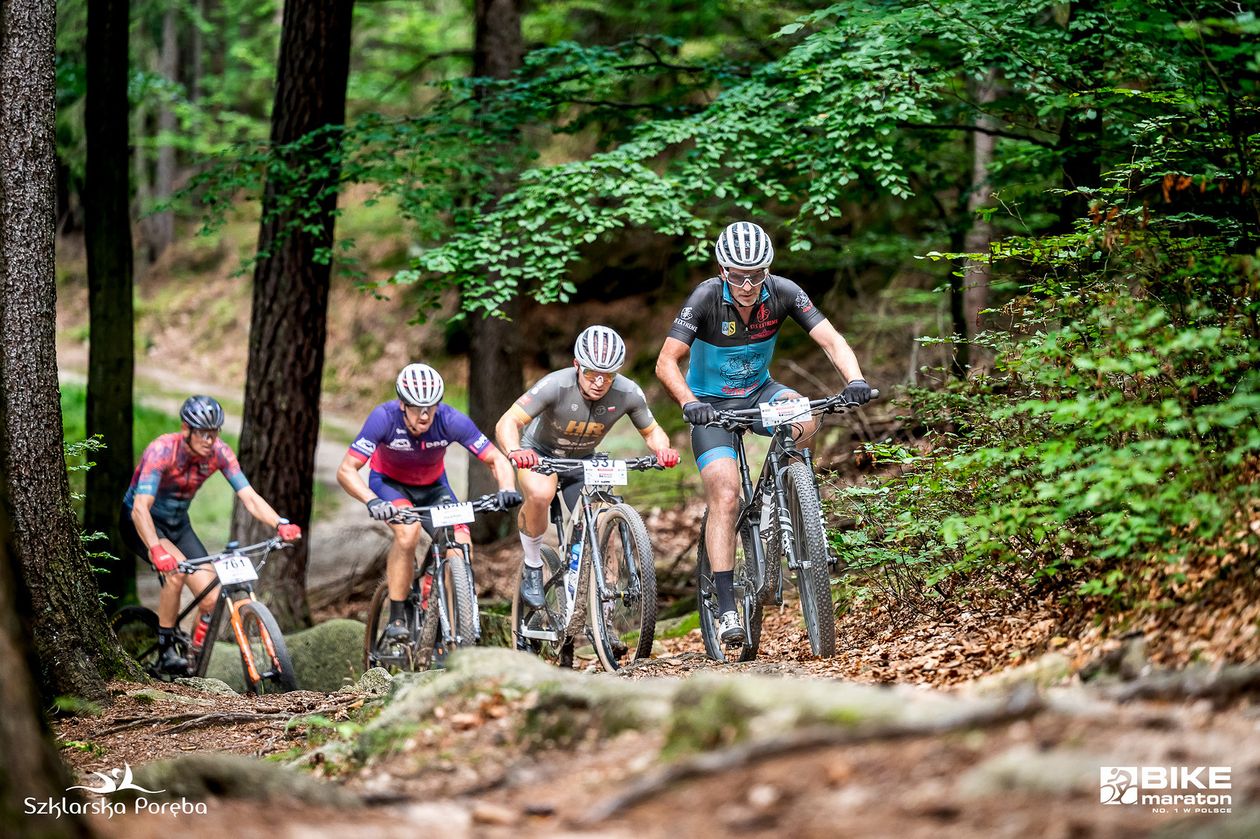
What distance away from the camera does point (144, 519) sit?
8.27 m

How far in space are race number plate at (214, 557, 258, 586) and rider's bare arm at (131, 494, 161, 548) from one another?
50 cm

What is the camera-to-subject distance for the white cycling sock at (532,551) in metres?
7.79

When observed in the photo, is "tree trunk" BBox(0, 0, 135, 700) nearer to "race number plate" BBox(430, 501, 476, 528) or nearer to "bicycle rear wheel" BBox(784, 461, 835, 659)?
"race number plate" BBox(430, 501, 476, 528)

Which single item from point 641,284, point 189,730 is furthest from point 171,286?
point 189,730

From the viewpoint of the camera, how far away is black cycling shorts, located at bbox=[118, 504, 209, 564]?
888 cm

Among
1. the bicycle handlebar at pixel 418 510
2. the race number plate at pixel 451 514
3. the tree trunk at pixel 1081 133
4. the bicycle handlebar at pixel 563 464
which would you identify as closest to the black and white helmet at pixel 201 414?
the bicycle handlebar at pixel 418 510

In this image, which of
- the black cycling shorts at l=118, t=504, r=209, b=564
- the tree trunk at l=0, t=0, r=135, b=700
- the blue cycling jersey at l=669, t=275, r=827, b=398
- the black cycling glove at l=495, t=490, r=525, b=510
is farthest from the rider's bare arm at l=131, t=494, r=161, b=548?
the blue cycling jersey at l=669, t=275, r=827, b=398

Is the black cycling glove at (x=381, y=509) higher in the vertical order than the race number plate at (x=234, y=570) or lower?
higher

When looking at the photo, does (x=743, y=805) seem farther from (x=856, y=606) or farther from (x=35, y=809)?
(x=856, y=606)

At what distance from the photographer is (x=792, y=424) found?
6.64 metres

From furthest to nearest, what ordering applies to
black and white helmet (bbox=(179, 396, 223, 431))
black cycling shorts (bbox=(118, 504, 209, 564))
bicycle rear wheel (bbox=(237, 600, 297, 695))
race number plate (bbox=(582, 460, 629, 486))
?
black cycling shorts (bbox=(118, 504, 209, 564)) → black and white helmet (bbox=(179, 396, 223, 431)) → bicycle rear wheel (bbox=(237, 600, 297, 695)) → race number plate (bbox=(582, 460, 629, 486))

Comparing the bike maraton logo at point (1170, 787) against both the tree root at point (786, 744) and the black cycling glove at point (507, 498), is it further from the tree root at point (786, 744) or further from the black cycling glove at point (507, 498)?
the black cycling glove at point (507, 498)

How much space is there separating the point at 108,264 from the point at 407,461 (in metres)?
4.68

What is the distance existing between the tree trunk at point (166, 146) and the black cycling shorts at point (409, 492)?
21624 millimetres
